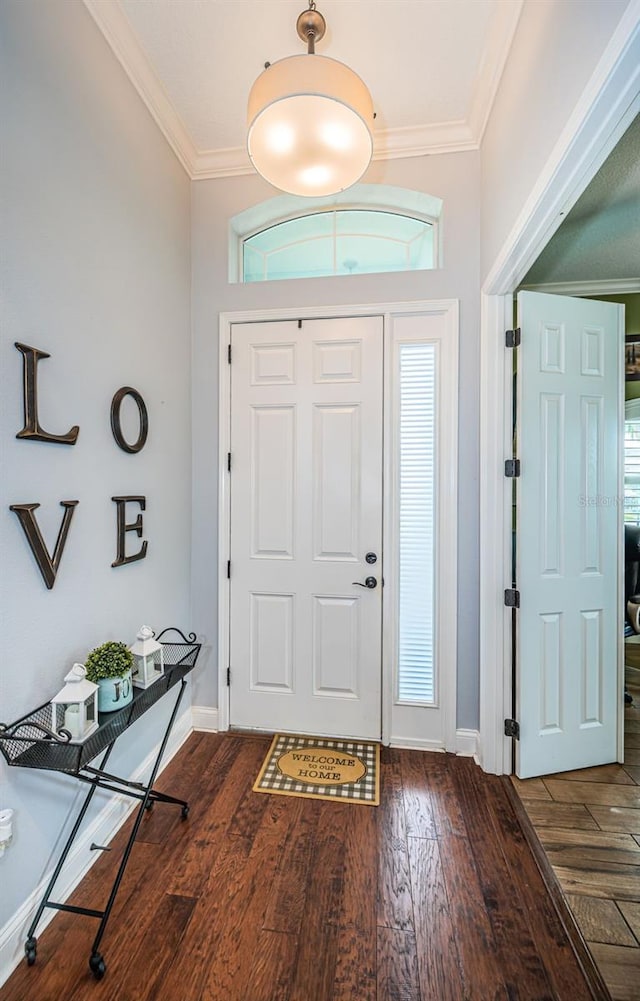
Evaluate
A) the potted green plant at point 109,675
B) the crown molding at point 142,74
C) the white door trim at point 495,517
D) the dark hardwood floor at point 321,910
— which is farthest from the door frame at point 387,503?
the potted green plant at point 109,675

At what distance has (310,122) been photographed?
1.39 metres

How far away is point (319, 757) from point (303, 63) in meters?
2.75

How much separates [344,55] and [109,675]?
2.55 metres

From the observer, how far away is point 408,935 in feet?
4.39

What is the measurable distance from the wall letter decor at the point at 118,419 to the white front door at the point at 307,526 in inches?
22.0

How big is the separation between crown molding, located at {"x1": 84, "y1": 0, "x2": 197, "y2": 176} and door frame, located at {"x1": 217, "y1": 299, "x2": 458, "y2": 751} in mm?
810

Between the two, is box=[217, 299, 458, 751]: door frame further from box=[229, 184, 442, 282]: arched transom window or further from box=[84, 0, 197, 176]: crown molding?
box=[84, 0, 197, 176]: crown molding

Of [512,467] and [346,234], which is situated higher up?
[346,234]

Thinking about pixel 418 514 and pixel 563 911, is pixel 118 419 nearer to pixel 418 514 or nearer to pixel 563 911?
pixel 418 514

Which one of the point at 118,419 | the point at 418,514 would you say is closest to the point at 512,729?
the point at 418,514

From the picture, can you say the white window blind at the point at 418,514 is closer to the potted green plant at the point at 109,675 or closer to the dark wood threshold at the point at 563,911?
the dark wood threshold at the point at 563,911

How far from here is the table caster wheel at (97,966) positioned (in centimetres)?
122

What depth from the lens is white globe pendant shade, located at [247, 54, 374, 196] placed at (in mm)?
1346

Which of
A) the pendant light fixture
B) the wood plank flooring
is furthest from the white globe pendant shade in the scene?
the wood plank flooring
